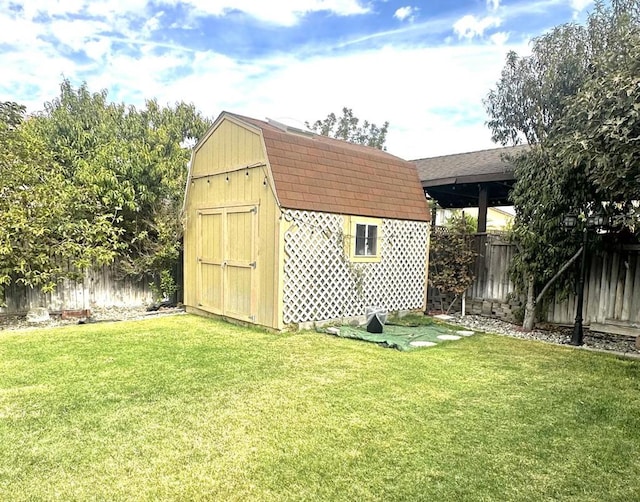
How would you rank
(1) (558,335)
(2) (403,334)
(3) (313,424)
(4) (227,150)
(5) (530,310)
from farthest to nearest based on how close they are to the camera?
(5) (530,310)
(4) (227,150)
(1) (558,335)
(2) (403,334)
(3) (313,424)

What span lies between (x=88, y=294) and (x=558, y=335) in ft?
31.5

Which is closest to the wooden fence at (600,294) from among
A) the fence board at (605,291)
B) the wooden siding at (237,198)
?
the fence board at (605,291)

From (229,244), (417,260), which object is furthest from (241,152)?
(417,260)

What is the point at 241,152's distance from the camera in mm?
6766

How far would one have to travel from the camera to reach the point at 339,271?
6926 mm

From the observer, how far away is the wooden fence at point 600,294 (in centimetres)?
643

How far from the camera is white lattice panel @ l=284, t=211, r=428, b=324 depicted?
6.32 m

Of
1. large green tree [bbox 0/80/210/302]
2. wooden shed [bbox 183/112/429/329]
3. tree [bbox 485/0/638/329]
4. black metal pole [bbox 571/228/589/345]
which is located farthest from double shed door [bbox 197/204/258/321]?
black metal pole [bbox 571/228/589/345]

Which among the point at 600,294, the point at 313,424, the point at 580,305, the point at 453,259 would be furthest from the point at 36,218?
the point at 600,294

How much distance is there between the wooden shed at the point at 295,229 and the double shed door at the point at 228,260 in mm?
19

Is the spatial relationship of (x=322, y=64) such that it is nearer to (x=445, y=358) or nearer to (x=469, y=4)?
(x=469, y=4)

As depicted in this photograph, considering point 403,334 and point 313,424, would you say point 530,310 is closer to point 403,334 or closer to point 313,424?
point 403,334

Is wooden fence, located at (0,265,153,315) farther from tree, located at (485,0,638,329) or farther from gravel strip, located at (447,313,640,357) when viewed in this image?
tree, located at (485,0,638,329)

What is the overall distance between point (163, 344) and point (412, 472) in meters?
4.29
